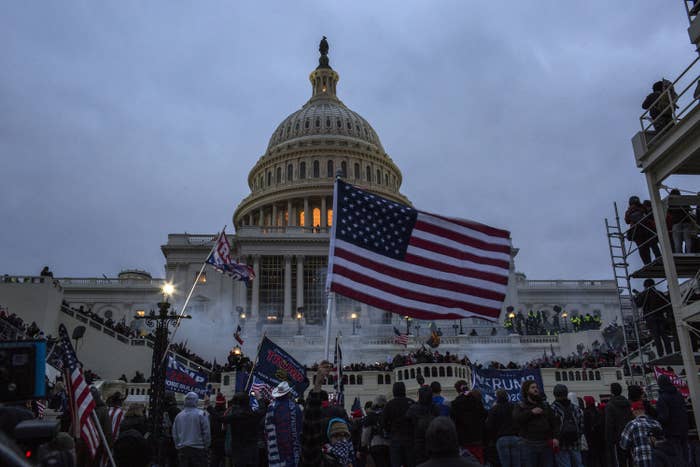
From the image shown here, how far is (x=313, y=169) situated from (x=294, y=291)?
30942 mm

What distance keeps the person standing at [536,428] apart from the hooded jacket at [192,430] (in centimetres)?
519

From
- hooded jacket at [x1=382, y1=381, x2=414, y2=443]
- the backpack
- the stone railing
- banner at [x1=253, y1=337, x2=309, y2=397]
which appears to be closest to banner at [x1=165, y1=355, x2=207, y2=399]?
banner at [x1=253, y1=337, x2=309, y2=397]

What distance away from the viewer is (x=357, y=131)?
A: 106 meters

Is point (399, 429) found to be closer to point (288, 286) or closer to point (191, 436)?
point (191, 436)

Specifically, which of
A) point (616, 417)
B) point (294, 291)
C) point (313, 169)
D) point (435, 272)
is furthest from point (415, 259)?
point (313, 169)

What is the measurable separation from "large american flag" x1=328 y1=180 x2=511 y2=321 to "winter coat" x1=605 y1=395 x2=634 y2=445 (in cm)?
250

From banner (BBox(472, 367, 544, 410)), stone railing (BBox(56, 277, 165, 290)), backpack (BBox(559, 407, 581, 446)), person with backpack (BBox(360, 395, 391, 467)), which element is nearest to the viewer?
backpack (BBox(559, 407, 581, 446))

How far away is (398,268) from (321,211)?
7536 cm

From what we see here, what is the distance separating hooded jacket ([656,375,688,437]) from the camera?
10555mm

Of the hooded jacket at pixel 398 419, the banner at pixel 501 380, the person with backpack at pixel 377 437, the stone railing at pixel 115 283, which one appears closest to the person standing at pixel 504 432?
the hooded jacket at pixel 398 419

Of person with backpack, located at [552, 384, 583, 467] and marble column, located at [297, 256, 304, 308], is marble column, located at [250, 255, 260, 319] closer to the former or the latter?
marble column, located at [297, 256, 304, 308]

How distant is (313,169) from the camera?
9694cm

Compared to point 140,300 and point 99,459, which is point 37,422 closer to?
point 99,459

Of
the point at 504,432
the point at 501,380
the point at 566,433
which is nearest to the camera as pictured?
the point at 566,433
